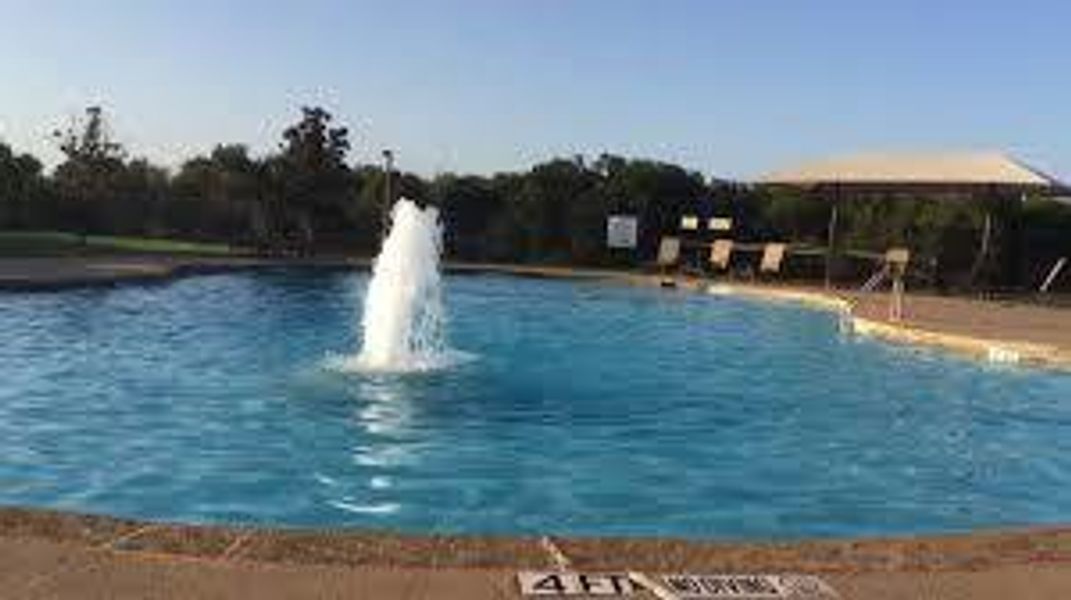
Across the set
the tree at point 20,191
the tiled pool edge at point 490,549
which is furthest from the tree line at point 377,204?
the tiled pool edge at point 490,549

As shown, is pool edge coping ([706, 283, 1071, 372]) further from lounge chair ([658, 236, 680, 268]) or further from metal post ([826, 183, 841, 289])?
lounge chair ([658, 236, 680, 268])

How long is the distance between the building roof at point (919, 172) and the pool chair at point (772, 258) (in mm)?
1563

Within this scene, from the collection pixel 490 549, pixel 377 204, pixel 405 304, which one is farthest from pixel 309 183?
pixel 490 549

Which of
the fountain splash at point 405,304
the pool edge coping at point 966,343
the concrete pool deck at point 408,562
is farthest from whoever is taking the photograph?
the pool edge coping at point 966,343

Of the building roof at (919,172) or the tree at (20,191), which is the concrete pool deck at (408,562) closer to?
the building roof at (919,172)

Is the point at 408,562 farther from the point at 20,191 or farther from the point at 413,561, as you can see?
the point at 20,191

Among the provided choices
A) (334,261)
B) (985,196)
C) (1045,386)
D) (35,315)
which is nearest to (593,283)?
(334,261)

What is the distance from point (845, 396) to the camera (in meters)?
15.5

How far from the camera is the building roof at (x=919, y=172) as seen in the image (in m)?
29.3

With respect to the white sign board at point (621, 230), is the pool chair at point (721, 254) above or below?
below

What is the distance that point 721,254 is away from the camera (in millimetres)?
34281

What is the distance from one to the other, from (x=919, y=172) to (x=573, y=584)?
1057 inches

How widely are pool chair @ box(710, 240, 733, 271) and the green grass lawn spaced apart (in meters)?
11.1

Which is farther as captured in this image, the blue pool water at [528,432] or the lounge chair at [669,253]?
the lounge chair at [669,253]
